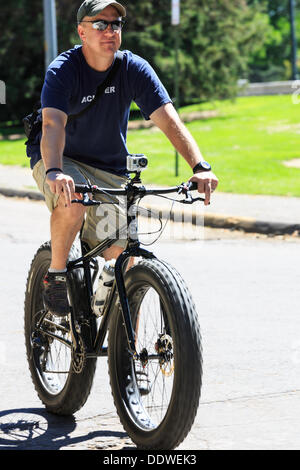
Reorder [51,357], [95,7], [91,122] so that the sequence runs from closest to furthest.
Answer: [95,7], [91,122], [51,357]

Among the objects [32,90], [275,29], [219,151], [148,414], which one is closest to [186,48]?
[32,90]

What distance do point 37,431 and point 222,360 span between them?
159 cm

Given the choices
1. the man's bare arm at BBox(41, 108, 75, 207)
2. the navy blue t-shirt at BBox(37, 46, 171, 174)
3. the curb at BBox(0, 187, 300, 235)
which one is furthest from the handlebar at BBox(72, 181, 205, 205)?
the curb at BBox(0, 187, 300, 235)

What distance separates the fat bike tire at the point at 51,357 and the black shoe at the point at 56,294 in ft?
0.22

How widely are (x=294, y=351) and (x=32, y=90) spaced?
23159 mm

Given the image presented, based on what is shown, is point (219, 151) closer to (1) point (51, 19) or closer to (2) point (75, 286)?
(1) point (51, 19)

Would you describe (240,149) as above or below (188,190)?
below

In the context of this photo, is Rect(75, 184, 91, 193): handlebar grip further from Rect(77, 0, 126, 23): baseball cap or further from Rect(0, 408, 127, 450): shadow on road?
Rect(0, 408, 127, 450): shadow on road

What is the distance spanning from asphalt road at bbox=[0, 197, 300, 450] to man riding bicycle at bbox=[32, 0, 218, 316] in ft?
2.04

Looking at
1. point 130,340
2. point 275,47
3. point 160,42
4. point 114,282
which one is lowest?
point 130,340

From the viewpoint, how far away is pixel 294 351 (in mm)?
5898

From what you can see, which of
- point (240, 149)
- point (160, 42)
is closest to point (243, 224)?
point (240, 149)

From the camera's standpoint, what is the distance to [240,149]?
62.6 ft

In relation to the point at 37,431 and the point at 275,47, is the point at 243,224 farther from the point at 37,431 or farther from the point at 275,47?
the point at 275,47
